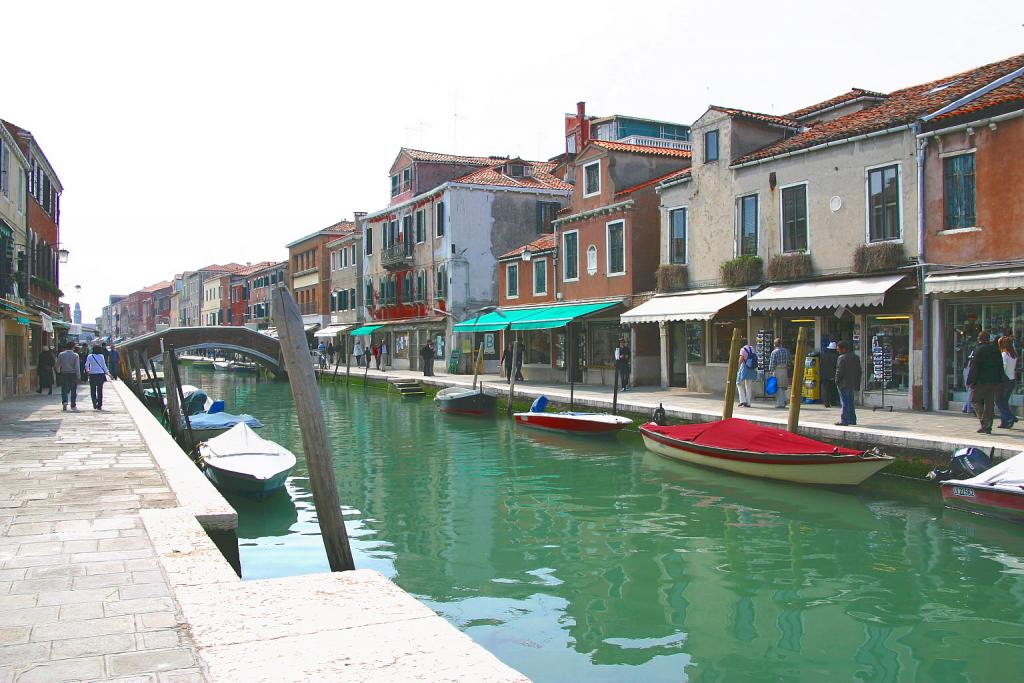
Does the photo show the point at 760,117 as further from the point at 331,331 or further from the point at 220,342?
the point at 331,331

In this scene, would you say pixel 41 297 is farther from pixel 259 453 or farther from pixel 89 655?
pixel 89 655

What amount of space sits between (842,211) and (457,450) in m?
9.84

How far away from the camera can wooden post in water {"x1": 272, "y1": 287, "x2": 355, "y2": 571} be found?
6.77 m

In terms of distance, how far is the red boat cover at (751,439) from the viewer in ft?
42.0

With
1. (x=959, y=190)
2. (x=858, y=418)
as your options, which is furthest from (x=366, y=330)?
(x=959, y=190)

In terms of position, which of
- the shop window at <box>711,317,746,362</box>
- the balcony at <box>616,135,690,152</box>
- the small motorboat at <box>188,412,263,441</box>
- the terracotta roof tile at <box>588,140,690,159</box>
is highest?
the balcony at <box>616,135,690,152</box>

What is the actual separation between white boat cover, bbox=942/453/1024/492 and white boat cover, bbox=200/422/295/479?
9598mm

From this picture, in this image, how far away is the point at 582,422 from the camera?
61.6 feet

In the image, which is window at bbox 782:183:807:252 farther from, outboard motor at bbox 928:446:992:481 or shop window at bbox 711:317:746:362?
outboard motor at bbox 928:446:992:481

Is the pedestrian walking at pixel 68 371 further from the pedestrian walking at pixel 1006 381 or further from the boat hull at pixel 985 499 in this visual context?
the pedestrian walking at pixel 1006 381

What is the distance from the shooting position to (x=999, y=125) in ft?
49.4

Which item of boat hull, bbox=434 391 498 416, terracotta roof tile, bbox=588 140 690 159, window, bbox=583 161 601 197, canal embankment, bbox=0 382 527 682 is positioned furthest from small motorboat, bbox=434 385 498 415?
canal embankment, bbox=0 382 527 682

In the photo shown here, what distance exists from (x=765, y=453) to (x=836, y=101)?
12711 millimetres

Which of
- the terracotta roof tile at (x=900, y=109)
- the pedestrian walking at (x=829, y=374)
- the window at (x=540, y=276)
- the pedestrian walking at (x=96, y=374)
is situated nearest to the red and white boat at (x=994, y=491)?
the pedestrian walking at (x=829, y=374)
